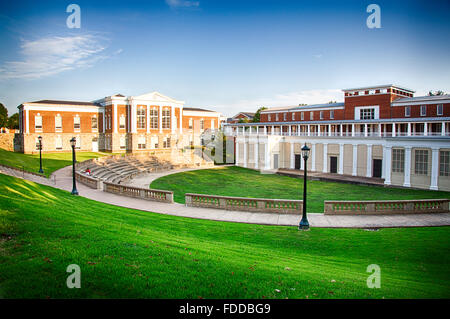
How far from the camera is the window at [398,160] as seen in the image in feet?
117

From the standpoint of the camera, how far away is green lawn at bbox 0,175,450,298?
20.2ft

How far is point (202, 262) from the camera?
783cm

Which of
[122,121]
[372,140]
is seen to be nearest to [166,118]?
[122,121]

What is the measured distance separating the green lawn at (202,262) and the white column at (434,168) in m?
23.2

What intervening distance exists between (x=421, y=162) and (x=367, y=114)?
1684cm

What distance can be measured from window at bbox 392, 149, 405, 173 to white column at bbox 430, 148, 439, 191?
3.17 m

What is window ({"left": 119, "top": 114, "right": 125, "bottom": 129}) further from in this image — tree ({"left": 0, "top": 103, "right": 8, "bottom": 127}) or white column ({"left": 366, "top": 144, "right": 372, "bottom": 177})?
white column ({"left": 366, "top": 144, "right": 372, "bottom": 177})

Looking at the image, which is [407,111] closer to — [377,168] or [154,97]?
[377,168]

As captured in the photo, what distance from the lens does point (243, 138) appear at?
188ft

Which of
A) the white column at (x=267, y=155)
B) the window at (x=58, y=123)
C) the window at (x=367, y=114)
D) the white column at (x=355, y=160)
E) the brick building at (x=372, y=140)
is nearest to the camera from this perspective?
the brick building at (x=372, y=140)

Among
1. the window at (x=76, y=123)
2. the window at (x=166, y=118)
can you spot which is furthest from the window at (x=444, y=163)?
the window at (x=76, y=123)

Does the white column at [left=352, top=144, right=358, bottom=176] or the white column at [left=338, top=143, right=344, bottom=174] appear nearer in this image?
the white column at [left=352, top=144, right=358, bottom=176]

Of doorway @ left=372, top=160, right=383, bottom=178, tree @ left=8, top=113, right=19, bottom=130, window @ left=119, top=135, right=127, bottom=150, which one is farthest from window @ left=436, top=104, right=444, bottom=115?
tree @ left=8, top=113, right=19, bottom=130

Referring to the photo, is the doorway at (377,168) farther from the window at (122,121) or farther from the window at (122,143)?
the window at (122,121)
